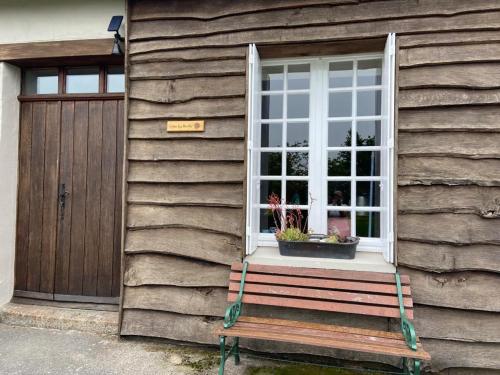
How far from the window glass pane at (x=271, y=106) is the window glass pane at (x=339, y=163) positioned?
56 cm

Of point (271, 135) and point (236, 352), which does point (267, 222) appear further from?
point (236, 352)

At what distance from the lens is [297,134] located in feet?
9.27

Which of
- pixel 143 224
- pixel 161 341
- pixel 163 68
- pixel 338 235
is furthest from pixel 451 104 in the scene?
pixel 161 341

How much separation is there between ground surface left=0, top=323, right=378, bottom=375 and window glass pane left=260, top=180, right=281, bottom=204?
48.4 inches

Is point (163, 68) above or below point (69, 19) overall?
below

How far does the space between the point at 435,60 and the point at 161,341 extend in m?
2.95

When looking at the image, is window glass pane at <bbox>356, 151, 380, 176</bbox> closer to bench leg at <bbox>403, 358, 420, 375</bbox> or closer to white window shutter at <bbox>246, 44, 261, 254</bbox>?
white window shutter at <bbox>246, 44, 261, 254</bbox>

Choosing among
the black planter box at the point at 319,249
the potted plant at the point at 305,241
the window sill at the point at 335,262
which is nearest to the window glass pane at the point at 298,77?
the potted plant at the point at 305,241

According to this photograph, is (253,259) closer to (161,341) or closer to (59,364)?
(161,341)

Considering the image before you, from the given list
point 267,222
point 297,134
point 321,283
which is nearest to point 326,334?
point 321,283

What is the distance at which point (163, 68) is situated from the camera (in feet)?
9.24

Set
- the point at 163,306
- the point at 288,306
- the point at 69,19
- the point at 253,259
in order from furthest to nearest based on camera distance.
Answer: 1. the point at 69,19
2. the point at 163,306
3. the point at 253,259
4. the point at 288,306

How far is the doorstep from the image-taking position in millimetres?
2893

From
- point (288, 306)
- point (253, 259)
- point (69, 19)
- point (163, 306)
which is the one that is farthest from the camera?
point (69, 19)
